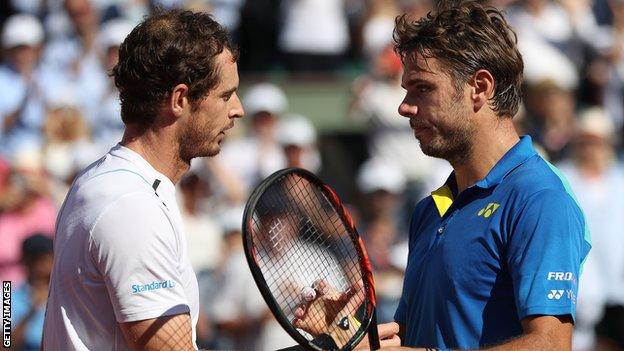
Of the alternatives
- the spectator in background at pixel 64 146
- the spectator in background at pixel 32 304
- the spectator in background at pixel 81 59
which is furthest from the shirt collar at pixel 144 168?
the spectator in background at pixel 81 59

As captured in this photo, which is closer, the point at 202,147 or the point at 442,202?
the point at 202,147

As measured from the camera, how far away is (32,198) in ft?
29.3

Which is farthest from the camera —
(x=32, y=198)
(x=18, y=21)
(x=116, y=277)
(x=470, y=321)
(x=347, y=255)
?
(x=18, y=21)

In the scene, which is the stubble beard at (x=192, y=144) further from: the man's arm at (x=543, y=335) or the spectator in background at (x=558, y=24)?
the spectator in background at (x=558, y=24)

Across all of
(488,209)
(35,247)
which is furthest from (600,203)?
(488,209)

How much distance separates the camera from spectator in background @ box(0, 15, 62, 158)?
10.3 meters

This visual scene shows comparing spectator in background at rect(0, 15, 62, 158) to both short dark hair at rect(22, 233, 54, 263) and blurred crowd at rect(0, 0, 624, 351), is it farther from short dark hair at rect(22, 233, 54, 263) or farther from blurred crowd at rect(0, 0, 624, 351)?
short dark hair at rect(22, 233, 54, 263)

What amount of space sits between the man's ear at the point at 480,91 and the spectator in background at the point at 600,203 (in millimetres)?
5012

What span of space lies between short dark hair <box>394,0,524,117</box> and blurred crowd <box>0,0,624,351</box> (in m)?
3.80

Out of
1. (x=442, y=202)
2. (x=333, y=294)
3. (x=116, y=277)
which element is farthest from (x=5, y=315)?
(x=442, y=202)

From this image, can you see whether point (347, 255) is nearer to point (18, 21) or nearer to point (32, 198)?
point (32, 198)

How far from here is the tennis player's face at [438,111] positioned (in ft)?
13.8

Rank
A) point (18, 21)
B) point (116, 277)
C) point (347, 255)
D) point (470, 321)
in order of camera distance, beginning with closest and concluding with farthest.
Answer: point (116, 277)
point (470, 321)
point (347, 255)
point (18, 21)

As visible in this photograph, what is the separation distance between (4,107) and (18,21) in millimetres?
864
